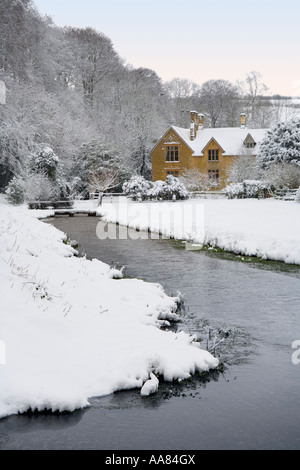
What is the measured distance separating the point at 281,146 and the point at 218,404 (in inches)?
1432

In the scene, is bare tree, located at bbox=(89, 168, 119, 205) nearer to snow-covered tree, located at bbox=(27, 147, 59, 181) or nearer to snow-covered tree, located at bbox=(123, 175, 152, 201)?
snow-covered tree, located at bbox=(123, 175, 152, 201)

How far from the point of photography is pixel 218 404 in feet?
17.9

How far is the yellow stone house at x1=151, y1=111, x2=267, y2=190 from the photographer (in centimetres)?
5075

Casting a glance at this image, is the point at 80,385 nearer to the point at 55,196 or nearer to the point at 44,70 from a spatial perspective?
the point at 55,196

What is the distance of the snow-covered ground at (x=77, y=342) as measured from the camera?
5.50m

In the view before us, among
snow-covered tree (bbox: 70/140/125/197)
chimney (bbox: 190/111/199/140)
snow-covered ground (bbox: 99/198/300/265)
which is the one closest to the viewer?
snow-covered ground (bbox: 99/198/300/265)

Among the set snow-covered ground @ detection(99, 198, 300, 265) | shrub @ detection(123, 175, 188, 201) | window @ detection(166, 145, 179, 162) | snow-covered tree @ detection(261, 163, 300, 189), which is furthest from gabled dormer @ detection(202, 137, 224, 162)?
snow-covered ground @ detection(99, 198, 300, 265)

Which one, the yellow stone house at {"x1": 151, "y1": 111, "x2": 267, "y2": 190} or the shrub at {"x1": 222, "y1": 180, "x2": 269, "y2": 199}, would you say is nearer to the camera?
the shrub at {"x1": 222, "y1": 180, "x2": 269, "y2": 199}

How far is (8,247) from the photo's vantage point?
1031 centimetres

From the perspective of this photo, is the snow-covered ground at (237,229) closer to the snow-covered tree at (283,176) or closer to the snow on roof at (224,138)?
the snow-covered tree at (283,176)

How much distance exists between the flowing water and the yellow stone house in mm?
41953

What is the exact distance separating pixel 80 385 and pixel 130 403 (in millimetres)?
660

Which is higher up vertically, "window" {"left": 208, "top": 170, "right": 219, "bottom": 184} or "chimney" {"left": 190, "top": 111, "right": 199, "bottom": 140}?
"chimney" {"left": 190, "top": 111, "right": 199, "bottom": 140}
